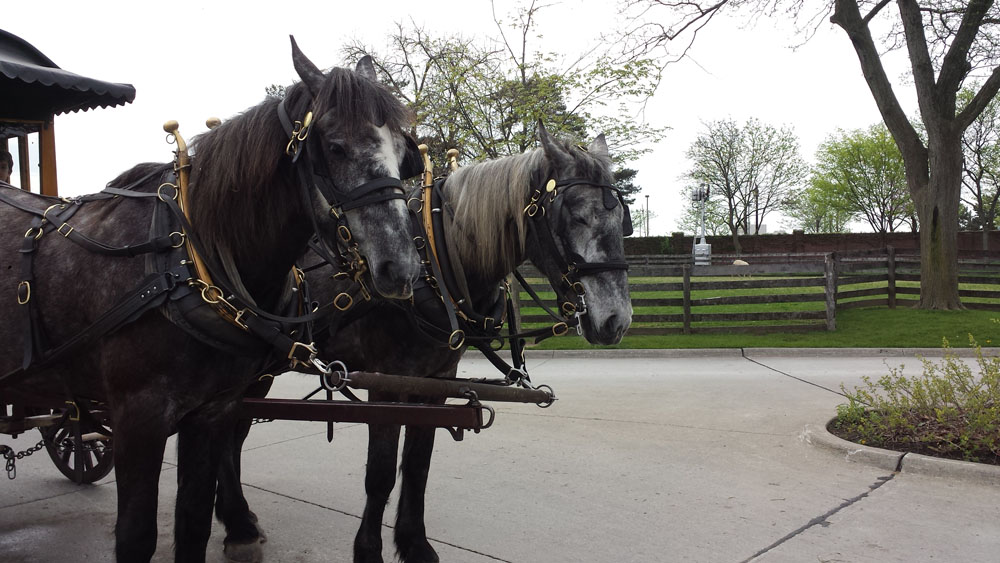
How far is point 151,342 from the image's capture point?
2402 millimetres

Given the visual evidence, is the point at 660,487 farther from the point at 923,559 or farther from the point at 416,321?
the point at 416,321

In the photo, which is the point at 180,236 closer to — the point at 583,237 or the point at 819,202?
the point at 583,237

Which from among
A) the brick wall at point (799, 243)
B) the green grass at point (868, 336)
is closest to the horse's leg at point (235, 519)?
the green grass at point (868, 336)

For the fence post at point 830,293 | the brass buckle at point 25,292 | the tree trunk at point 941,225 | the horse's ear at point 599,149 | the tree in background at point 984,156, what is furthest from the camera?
the tree in background at point 984,156

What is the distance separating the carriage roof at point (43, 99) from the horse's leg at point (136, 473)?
10.9 feet

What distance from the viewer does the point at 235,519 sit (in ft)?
13.2

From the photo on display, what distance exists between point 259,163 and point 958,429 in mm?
5424

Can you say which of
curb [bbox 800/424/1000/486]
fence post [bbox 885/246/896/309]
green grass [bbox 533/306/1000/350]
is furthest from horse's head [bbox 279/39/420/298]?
fence post [bbox 885/246/896/309]

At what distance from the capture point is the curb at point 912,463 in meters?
4.94

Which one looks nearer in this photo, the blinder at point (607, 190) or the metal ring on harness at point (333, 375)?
the metal ring on harness at point (333, 375)

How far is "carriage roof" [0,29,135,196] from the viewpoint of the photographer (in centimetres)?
478

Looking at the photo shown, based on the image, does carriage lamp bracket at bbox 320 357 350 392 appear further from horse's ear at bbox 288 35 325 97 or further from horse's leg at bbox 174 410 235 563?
horse's ear at bbox 288 35 325 97

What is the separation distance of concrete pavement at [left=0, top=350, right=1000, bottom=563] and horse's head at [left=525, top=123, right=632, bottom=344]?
1478mm

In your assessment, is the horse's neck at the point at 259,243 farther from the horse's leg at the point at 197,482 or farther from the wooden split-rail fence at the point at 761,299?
the wooden split-rail fence at the point at 761,299
